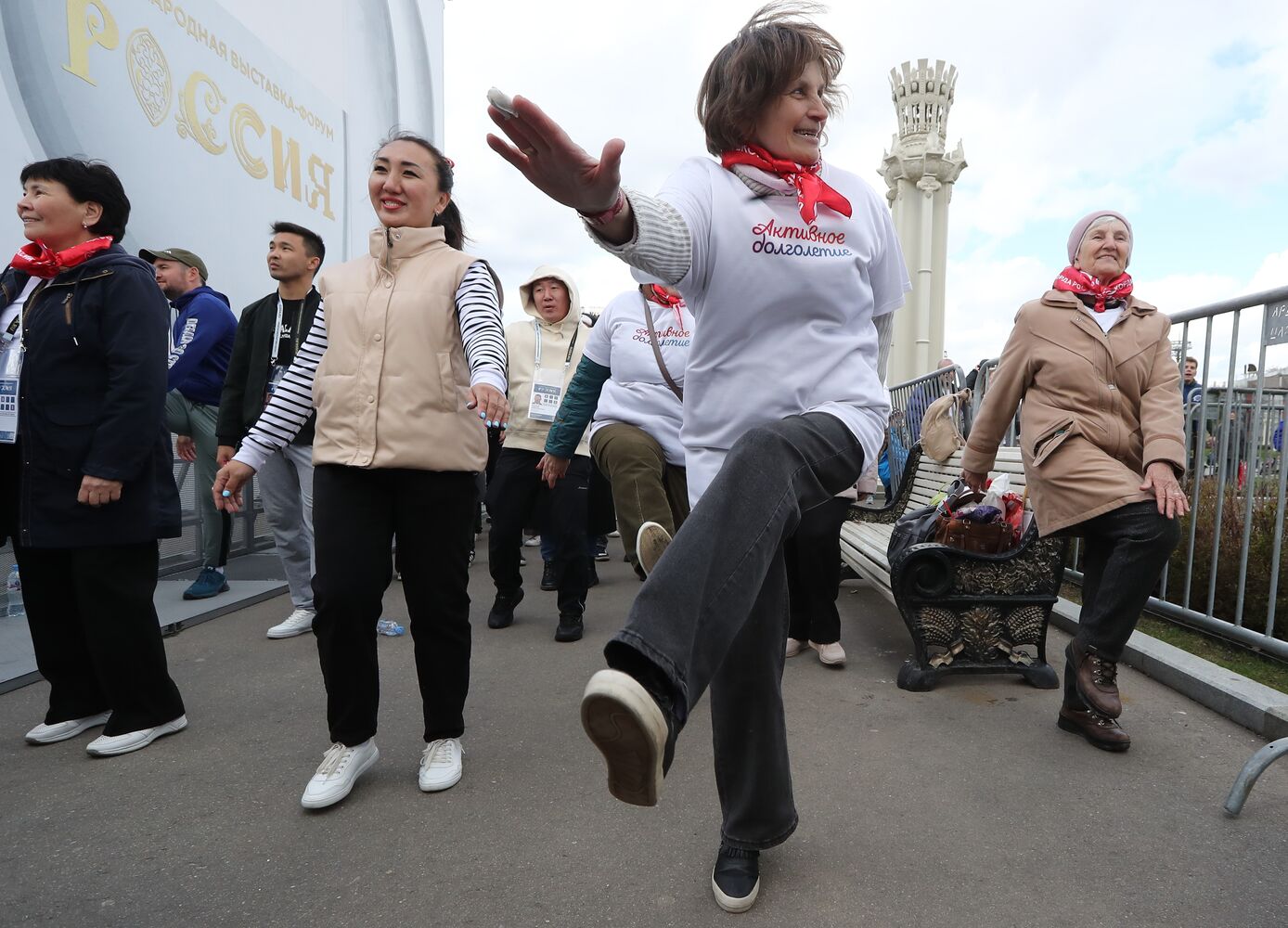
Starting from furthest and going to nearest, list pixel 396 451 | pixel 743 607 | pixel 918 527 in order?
pixel 918 527 → pixel 396 451 → pixel 743 607

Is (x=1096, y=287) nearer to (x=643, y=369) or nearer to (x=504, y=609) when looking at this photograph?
(x=643, y=369)

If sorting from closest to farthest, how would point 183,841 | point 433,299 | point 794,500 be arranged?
1. point 794,500
2. point 183,841
3. point 433,299

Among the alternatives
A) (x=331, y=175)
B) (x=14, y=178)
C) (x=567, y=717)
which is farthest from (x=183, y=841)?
(x=331, y=175)

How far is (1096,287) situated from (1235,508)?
189 cm

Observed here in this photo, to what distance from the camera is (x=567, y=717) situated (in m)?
3.27

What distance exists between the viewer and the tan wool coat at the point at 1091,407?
2904 millimetres

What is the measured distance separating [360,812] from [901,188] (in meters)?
28.6

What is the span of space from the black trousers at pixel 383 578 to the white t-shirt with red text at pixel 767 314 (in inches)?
38.8

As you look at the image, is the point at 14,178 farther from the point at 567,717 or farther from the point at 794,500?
the point at 794,500

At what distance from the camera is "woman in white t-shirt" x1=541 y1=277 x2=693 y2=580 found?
134 inches

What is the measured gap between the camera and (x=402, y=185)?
104 inches

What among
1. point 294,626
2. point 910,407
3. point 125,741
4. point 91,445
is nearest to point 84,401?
point 91,445

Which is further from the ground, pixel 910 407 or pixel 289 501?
pixel 910 407

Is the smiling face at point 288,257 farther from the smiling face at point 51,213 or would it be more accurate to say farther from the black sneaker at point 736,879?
the black sneaker at point 736,879
